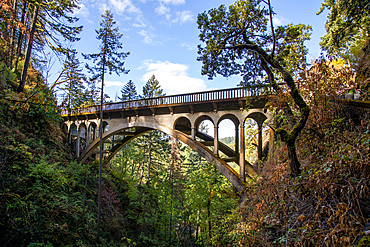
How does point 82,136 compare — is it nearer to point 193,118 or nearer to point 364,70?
point 193,118

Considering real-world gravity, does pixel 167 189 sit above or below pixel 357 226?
below

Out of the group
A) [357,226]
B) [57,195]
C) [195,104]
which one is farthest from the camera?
[195,104]

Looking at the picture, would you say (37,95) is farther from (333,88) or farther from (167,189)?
(167,189)

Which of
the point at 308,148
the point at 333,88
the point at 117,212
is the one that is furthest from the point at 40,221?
the point at 333,88

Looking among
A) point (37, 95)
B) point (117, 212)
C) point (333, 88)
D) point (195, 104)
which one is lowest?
point (117, 212)

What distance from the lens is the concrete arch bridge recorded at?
12.0 meters

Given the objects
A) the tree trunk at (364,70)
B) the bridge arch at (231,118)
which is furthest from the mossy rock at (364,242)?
the bridge arch at (231,118)

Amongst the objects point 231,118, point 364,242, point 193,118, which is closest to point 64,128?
point 193,118

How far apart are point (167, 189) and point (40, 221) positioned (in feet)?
28.5

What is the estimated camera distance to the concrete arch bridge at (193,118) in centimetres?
1198

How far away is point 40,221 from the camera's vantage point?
337 inches

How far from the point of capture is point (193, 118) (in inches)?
567

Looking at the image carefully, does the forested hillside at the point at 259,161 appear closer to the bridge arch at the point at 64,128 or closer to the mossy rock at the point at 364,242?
the mossy rock at the point at 364,242

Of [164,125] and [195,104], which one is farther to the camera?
[164,125]
